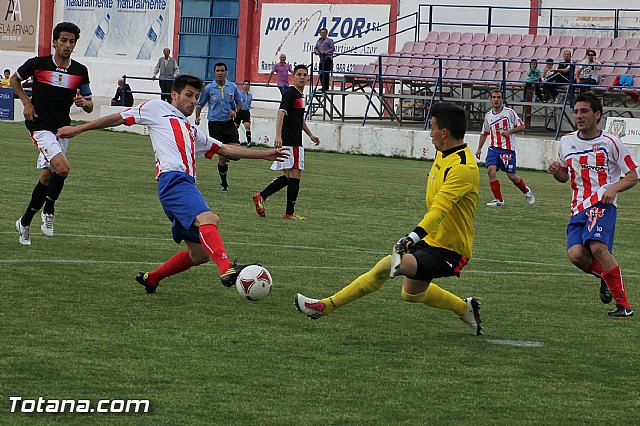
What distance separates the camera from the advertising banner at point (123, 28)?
146 ft

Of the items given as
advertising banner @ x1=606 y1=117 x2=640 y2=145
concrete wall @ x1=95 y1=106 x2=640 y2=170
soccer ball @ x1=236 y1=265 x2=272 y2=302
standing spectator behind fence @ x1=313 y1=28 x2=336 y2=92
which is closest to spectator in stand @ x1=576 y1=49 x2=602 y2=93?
concrete wall @ x1=95 y1=106 x2=640 y2=170

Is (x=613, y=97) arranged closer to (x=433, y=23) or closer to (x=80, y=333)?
(x=433, y=23)

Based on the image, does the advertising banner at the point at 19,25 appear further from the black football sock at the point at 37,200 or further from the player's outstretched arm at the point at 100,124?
the player's outstretched arm at the point at 100,124

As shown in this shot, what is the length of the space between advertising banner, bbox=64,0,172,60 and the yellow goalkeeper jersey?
3750 centimetres

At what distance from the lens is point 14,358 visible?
21.6ft

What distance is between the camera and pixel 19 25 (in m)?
48.5

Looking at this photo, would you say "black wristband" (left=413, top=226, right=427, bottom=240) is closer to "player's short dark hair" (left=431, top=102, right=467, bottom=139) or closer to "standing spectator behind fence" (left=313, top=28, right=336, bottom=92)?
"player's short dark hair" (left=431, top=102, right=467, bottom=139)

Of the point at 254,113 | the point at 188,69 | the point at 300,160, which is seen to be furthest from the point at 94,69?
the point at 300,160

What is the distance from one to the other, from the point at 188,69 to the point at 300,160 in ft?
96.8

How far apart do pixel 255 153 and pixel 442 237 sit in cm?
188

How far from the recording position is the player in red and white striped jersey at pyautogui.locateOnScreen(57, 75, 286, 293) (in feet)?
27.7

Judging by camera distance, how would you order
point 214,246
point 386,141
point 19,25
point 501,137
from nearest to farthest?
1. point 214,246
2. point 501,137
3. point 386,141
4. point 19,25

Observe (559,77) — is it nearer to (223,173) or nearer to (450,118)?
(223,173)

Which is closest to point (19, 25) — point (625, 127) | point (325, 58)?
point (325, 58)
